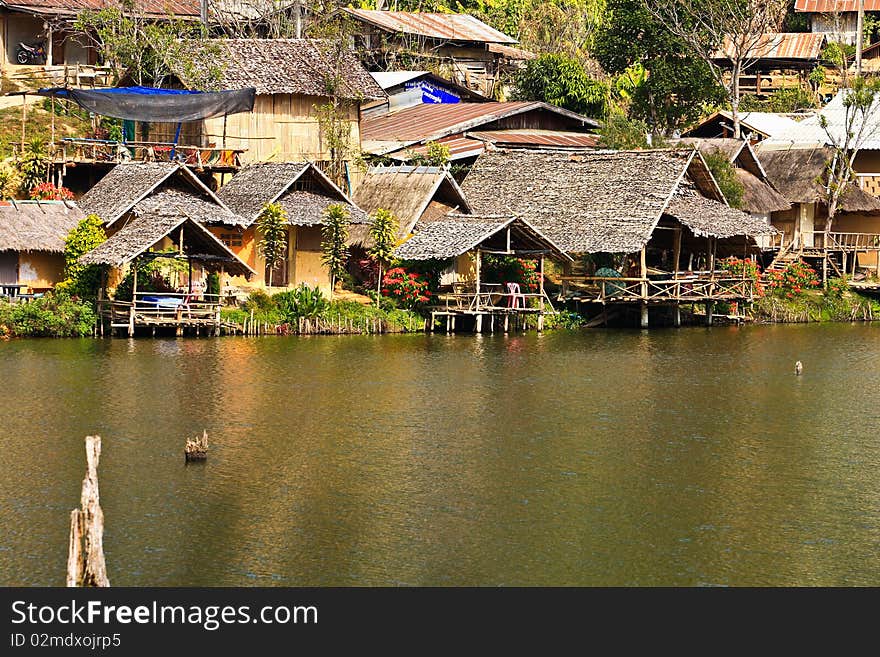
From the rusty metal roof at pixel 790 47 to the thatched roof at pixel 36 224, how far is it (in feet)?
124

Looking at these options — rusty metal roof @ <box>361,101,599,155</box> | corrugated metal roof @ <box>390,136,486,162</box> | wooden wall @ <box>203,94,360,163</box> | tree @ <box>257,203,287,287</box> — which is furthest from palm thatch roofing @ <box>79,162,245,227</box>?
rusty metal roof @ <box>361,101,599,155</box>

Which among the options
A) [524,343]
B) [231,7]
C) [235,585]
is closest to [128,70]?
[231,7]

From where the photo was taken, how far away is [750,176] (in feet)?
155

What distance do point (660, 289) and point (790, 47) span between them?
32.9 meters

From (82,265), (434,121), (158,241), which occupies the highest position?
(434,121)

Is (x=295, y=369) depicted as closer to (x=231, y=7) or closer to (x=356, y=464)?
(x=356, y=464)

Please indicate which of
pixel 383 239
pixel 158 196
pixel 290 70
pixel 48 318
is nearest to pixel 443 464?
pixel 48 318

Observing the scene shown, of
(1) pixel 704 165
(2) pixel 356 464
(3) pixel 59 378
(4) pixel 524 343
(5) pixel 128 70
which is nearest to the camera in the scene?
(2) pixel 356 464

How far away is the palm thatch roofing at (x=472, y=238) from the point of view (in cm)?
3828

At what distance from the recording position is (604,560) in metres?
17.2

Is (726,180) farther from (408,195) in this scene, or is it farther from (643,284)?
(408,195)

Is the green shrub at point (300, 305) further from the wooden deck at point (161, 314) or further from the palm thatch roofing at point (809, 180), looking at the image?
the palm thatch roofing at point (809, 180)

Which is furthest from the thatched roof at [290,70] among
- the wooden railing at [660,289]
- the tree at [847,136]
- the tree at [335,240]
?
the tree at [847,136]

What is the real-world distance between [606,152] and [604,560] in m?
28.2
